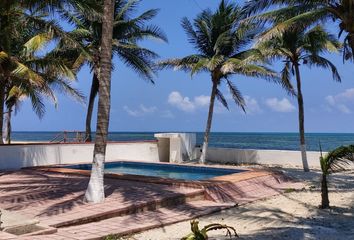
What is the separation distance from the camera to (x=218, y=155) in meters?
21.6

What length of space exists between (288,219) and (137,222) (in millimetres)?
3048

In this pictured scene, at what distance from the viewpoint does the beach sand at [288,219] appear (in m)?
7.05

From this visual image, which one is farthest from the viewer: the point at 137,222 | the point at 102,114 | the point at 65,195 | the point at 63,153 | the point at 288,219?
the point at 63,153

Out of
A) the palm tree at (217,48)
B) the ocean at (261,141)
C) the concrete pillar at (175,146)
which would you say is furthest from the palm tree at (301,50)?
the ocean at (261,141)

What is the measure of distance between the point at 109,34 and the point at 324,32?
1003cm

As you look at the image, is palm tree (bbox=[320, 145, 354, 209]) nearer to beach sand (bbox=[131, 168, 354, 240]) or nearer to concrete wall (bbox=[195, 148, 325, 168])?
beach sand (bbox=[131, 168, 354, 240])

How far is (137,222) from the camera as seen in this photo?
322 inches

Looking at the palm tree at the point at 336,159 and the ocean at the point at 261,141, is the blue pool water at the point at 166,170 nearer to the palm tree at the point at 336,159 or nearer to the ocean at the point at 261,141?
the palm tree at the point at 336,159

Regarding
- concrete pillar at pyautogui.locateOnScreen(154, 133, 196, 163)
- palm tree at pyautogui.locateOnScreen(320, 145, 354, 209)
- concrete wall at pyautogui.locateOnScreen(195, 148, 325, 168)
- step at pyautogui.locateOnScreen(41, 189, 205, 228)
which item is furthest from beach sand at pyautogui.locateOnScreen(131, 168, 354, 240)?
concrete pillar at pyautogui.locateOnScreen(154, 133, 196, 163)

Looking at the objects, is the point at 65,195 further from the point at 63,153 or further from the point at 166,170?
the point at 63,153

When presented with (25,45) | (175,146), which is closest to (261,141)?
(175,146)

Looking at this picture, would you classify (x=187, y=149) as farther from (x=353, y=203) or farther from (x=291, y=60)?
(x=353, y=203)

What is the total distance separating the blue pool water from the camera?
1628 cm

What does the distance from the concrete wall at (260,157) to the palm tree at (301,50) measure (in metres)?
2.11
